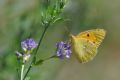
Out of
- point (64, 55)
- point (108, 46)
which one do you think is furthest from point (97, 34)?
point (108, 46)

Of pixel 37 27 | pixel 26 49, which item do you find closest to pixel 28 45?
pixel 26 49

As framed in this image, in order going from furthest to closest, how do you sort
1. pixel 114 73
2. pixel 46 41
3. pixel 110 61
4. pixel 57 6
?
pixel 110 61 → pixel 114 73 → pixel 46 41 → pixel 57 6

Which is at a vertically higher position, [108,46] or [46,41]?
[46,41]

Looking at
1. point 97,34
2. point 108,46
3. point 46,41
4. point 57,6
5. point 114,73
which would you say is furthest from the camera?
point 108,46

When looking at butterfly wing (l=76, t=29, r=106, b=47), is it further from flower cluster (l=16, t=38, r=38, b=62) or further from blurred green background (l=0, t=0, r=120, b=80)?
blurred green background (l=0, t=0, r=120, b=80)

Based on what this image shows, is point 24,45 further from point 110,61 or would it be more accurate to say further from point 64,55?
point 110,61

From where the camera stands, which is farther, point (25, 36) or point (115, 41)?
point (115, 41)

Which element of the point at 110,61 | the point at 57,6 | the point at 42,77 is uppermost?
the point at 57,6

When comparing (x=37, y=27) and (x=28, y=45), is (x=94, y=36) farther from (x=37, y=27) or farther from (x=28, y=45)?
(x=37, y=27)
